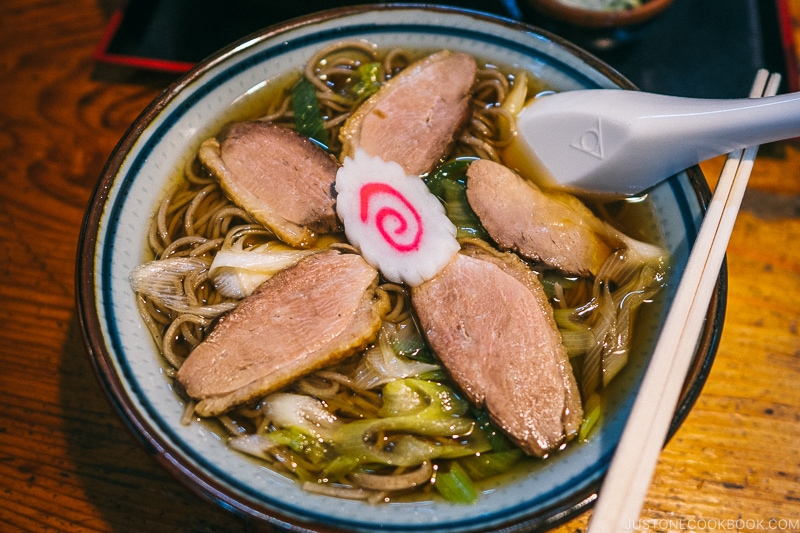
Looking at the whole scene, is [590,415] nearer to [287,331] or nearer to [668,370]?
[668,370]

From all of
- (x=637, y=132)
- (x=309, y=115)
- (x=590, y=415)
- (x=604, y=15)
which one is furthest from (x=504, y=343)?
(x=604, y=15)

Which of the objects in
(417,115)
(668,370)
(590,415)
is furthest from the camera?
(417,115)

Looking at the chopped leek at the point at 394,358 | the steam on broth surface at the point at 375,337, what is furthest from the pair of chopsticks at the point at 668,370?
the chopped leek at the point at 394,358

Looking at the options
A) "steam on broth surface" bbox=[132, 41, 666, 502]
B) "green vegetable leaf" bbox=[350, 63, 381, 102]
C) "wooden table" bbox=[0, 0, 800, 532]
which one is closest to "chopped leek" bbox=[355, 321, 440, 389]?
"steam on broth surface" bbox=[132, 41, 666, 502]

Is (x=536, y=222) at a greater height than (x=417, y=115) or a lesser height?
lesser

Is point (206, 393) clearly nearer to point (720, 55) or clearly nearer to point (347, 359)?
point (347, 359)

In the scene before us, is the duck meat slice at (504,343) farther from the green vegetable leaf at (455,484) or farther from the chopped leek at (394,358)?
the green vegetable leaf at (455,484)

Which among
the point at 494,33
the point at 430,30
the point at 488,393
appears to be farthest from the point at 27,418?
the point at 494,33
